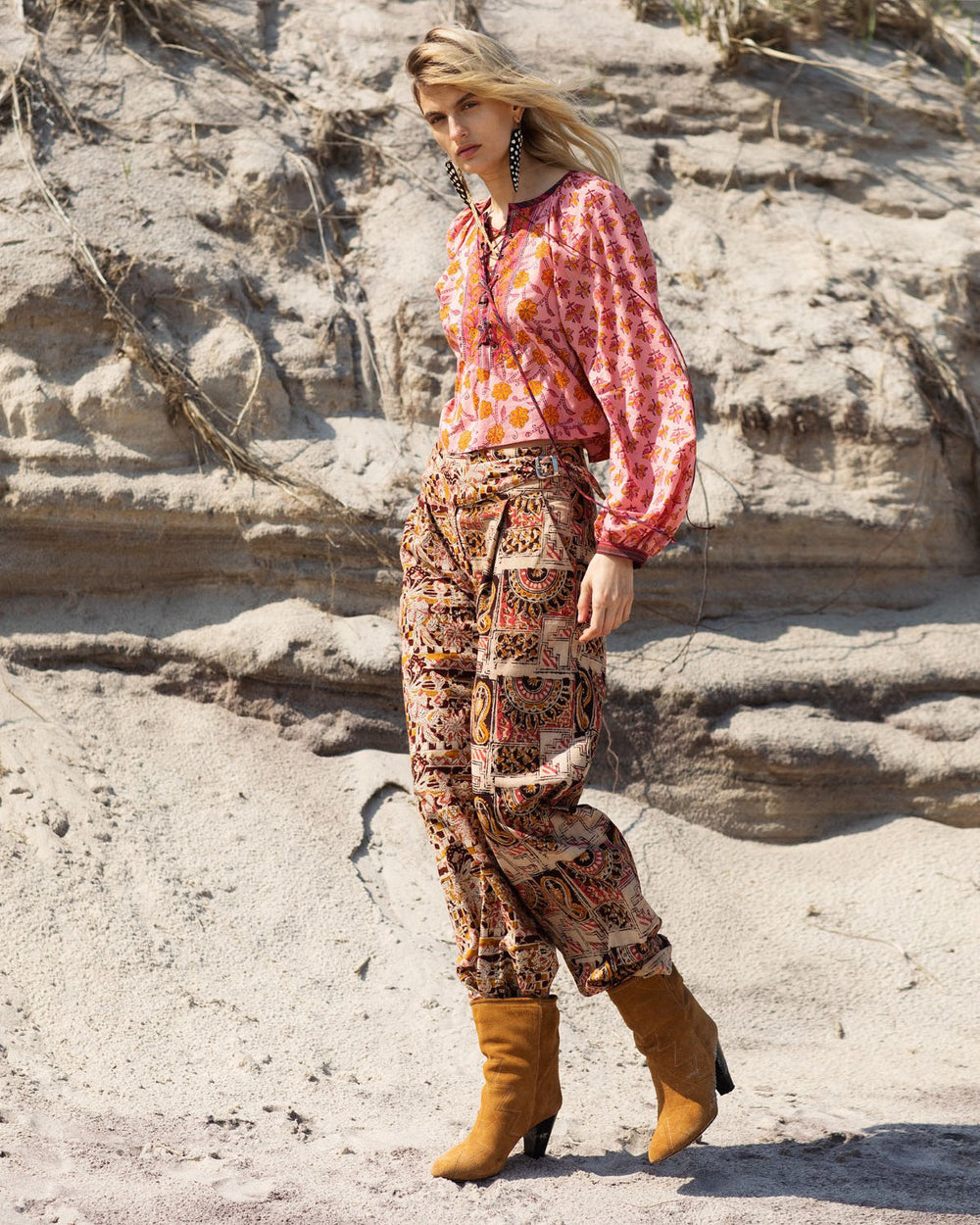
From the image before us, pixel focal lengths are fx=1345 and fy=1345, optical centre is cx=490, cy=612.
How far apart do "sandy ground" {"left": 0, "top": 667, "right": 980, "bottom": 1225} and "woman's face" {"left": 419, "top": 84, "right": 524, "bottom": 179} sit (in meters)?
1.76

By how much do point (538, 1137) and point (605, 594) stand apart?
999mm

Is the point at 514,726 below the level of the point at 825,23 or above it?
below

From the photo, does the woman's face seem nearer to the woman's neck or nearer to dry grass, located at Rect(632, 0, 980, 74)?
the woman's neck

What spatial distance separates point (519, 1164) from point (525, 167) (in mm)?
1764

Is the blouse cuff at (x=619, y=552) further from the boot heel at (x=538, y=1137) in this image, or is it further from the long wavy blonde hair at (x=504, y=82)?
the boot heel at (x=538, y=1137)

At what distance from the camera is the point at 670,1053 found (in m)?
2.33

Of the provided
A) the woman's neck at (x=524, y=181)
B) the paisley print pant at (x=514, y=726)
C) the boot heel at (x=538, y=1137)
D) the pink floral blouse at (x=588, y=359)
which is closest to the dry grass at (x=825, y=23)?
the woman's neck at (x=524, y=181)

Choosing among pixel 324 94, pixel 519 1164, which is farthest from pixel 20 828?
pixel 324 94

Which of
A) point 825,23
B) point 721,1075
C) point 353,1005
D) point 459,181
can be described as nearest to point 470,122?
point 459,181

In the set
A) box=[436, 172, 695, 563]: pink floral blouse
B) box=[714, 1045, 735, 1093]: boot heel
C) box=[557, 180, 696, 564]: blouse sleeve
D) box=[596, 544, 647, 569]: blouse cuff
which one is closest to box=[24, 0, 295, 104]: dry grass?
box=[436, 172, 695, 563]: pink floral blouse

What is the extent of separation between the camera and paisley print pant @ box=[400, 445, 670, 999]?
224cm

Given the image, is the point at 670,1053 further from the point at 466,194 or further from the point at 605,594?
the point at 466,194

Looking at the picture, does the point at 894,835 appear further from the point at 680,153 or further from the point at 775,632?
the point at 680,153

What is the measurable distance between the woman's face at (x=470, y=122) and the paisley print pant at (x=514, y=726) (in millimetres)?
512
